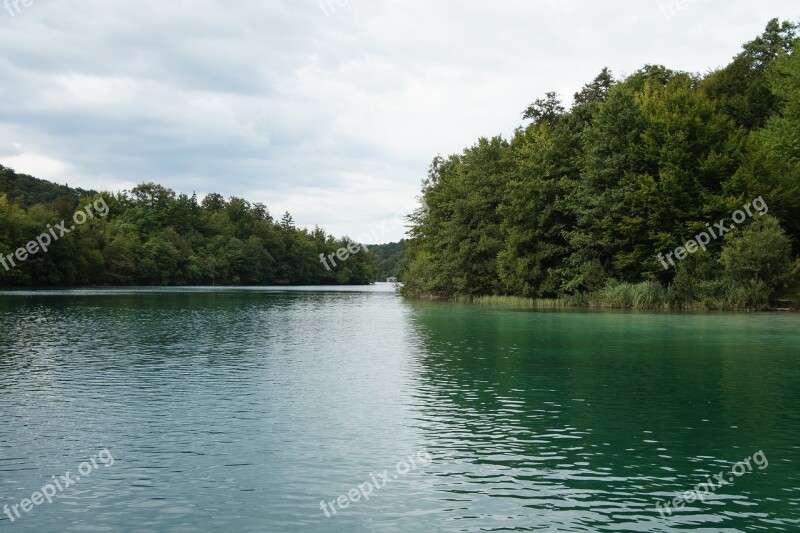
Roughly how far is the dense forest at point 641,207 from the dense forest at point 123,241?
74.1 metres

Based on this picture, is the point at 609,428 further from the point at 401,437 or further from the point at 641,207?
the point at 641,207

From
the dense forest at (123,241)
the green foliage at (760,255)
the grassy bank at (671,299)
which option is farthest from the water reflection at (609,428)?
the dense forest at (123,241)

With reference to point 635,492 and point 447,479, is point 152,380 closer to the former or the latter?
point 447,479

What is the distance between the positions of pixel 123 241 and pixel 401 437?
13978 cm

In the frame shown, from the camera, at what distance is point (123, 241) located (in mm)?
142250

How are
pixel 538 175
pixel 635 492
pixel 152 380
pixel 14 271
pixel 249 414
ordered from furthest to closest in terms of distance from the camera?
pixel 14 271 → pixel 538 175 → pixel 152 380 → pixel 249 414 → pixel 635 492

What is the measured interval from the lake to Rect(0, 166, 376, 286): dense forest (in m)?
92.3

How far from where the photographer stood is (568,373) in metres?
23.5

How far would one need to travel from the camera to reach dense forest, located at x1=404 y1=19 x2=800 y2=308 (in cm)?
5525

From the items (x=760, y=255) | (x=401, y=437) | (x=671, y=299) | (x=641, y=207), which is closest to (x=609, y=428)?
(x=401, y=437)

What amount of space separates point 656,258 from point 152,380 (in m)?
47.0

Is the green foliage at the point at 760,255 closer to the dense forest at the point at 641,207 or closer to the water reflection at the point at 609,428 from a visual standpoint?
the dense forest at the point at 641,207

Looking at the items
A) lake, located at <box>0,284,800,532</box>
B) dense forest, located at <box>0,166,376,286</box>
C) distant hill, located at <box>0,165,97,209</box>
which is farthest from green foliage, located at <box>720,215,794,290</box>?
distant hill, located at <box>0,165,97,209</box>

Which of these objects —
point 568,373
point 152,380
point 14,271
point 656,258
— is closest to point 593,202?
point 656,258
